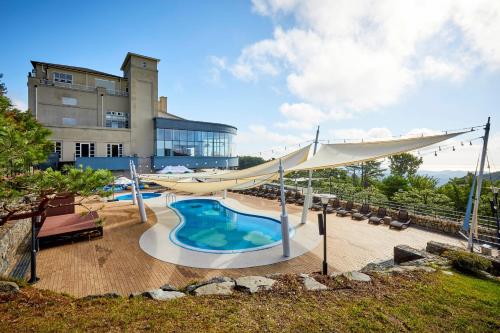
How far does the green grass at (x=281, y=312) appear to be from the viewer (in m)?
3.26

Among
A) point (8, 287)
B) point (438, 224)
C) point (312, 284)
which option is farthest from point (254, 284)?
point (438, 224)

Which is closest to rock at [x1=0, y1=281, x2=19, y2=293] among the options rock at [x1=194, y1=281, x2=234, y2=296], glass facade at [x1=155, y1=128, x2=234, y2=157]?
rock at [x1=194, y1=281, x2=234, y2=296]

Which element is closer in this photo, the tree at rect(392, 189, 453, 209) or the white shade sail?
the white shade sail

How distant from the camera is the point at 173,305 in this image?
3797 millimetres

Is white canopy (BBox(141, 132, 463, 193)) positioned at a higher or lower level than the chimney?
lower

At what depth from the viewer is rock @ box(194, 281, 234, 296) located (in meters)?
4.32

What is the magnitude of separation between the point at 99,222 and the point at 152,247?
4.79 metres

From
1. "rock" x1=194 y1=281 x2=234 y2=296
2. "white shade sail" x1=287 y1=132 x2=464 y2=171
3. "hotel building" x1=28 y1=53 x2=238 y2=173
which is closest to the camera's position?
"rock" x1=194 y1=281 x2=234 y2=296

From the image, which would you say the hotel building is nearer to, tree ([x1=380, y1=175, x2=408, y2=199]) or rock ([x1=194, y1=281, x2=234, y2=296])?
tree ([x1=380, y1=175, x2=408, y2=199])

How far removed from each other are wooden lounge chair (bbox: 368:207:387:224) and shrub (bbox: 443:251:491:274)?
7.20 metres

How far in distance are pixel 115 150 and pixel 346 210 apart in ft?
91.2

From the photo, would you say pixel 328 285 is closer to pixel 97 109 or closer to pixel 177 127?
pixel 177 127

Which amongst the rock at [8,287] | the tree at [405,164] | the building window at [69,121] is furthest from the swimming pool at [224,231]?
the tree at [405,164]

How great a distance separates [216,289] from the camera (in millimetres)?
4465
